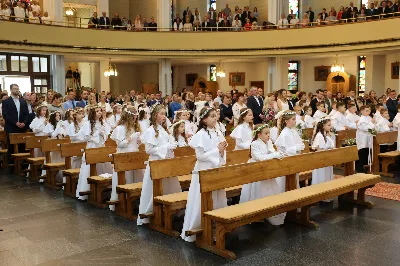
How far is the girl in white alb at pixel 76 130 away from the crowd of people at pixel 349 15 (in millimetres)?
13969

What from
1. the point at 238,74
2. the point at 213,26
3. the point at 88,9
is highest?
the point at 88,9

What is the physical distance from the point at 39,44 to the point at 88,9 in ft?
27.8

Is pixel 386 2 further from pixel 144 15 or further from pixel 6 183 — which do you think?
pixel 6 183

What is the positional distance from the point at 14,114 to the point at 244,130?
6.48 m

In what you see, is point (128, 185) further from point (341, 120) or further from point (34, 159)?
point (341, 120)

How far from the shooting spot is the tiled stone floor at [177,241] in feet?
17.3

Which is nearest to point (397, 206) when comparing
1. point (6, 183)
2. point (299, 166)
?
point (299, 166)

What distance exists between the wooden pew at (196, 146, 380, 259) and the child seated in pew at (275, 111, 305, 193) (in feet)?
1.13

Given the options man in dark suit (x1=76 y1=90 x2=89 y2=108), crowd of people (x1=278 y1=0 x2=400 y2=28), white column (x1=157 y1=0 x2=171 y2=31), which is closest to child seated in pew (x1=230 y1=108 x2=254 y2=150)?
man in dark suit (x1=76 y1=90 x2=89 y2=108)

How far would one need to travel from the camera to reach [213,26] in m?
23.2

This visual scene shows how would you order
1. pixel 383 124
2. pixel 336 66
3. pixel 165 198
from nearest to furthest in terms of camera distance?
pixel 165 198 → pixel 383 124 → pixel 336 66

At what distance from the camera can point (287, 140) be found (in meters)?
7.48

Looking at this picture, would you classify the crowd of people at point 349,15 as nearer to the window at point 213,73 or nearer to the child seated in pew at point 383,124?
the window at point 213,73

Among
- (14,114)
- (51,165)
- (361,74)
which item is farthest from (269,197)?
(361,74)
